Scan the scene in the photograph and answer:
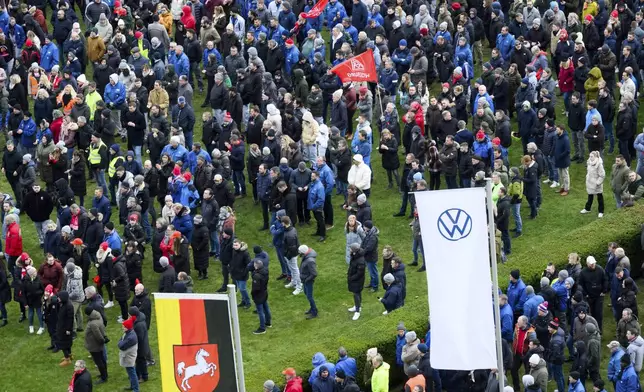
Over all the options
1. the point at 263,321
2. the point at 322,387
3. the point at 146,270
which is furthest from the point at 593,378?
the point at 146,270

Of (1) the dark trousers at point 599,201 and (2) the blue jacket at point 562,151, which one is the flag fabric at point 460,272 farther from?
(2) the blue jacket at point 562,151

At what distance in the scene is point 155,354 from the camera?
29891mm

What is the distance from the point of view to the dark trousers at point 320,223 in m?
33.3

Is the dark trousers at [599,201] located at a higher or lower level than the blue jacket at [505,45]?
lower

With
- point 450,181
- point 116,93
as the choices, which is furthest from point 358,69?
point 116,93

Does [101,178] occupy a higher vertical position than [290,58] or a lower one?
lower

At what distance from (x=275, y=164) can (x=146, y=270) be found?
13.6 feet

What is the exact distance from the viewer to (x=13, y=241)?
1256 inches

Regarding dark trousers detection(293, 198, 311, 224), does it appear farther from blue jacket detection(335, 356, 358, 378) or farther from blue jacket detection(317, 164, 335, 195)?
blue jacket detection(335, 356, 358, 378)

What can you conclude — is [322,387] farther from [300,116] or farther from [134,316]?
[300,116]

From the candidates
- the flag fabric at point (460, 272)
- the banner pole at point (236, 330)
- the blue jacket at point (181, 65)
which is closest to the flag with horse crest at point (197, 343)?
the banner pole at point (236, 330)

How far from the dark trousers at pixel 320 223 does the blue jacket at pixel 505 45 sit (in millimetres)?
8237

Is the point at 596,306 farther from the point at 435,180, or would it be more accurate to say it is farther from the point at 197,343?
the point at 197,343

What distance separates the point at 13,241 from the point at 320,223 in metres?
6.91
